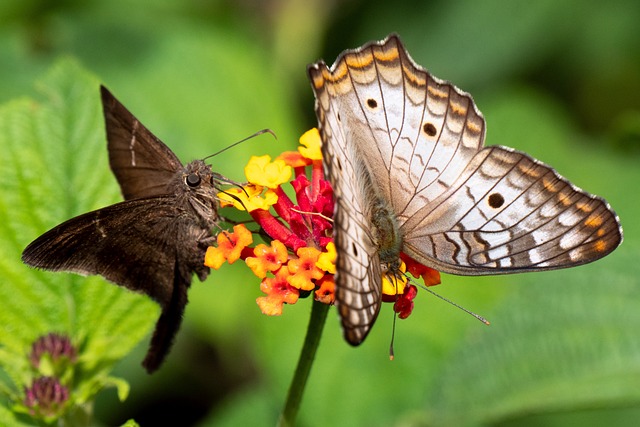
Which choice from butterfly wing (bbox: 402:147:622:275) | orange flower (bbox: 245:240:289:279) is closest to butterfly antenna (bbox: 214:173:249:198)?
orange flower (bbox: 245:240:289:279)

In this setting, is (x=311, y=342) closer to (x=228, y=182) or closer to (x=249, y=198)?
(x=249, y=198)

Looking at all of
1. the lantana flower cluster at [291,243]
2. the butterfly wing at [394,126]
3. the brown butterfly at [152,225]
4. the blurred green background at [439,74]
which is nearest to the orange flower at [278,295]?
the lantana flower cluster at [291,243]

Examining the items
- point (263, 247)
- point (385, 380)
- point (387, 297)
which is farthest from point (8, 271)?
point (385, 380)

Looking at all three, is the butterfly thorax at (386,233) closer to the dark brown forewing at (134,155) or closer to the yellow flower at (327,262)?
the yellow flower at (327,262)

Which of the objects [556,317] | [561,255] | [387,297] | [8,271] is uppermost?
[556,317]

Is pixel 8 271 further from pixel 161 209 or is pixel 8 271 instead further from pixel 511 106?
pixel 511 106

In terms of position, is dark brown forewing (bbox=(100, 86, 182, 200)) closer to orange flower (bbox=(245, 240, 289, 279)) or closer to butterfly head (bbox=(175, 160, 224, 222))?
butterfly head (bbox=(175, 160, 224, 222))

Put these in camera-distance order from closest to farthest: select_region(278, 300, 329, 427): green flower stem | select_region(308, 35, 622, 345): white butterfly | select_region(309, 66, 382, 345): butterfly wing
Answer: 1. select_region(309, 66, 382, 345): butterfly wing
2. select_region(278, 300, 329, 427): green flower stem
3. select_region(308, 35, 622, 345): white butterfly
